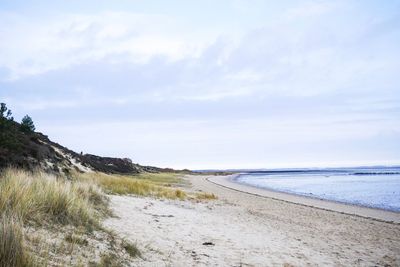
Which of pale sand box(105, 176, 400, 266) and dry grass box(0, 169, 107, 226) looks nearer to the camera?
dry grass box(0, 169, 107, 226)

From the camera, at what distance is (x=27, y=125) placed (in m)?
27.2

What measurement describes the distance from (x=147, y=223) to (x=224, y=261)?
3.57m

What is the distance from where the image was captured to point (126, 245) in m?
7.89

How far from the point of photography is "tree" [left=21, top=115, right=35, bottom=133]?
86.4 feet

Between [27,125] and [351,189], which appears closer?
[27,125]

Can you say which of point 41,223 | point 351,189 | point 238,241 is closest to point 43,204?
point 41,223

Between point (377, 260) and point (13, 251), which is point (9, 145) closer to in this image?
point (13, 251)

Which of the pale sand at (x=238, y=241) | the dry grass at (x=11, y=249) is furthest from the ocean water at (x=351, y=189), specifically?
the dry grass at (x=11, y=249)

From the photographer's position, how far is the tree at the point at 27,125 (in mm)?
26344

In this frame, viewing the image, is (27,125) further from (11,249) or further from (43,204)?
(11,249)

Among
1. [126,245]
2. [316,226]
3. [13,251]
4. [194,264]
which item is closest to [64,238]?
[126,245]

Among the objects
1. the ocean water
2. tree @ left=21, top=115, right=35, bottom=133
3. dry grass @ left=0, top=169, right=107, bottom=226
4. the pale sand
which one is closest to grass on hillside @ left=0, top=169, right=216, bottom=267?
dry grass @ left=0, top=169, right=107, bottom=226

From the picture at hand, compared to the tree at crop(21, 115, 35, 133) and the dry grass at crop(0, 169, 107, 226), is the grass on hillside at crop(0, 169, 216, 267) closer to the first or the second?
the dry grass at crop(0, 169, 107, 226)

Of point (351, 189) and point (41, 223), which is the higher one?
point (41, 223)
